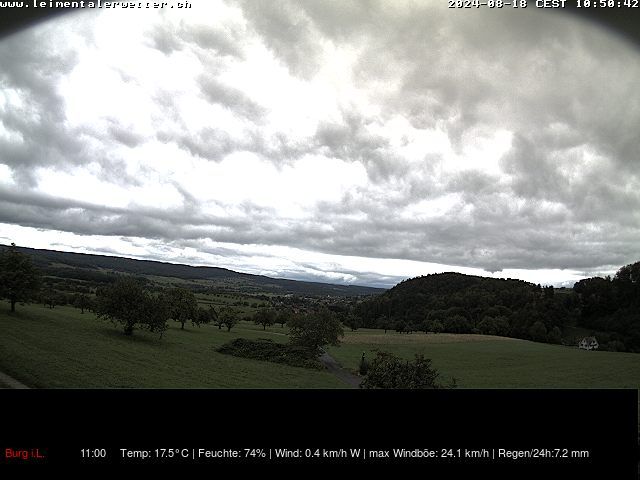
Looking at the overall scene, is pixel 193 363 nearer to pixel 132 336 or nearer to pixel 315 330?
pixel 132 336

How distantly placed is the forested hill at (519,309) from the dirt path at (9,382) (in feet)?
217

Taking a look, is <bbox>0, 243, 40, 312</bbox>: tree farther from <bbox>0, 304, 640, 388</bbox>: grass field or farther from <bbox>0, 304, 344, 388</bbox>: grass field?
<bbox>0, 304, 640, 388</bbox>: grass field

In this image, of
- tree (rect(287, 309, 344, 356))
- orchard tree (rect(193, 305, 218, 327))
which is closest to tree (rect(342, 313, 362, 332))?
tree (rect(287, 309, 344, 356))

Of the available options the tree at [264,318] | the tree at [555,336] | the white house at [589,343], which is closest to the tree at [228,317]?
the tree at [264,318]

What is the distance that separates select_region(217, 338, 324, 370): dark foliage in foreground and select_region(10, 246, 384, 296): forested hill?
17.9 m

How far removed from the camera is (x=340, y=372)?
108ft

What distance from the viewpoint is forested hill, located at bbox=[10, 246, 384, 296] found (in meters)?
47.7

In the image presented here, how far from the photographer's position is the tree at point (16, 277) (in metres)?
31.2
